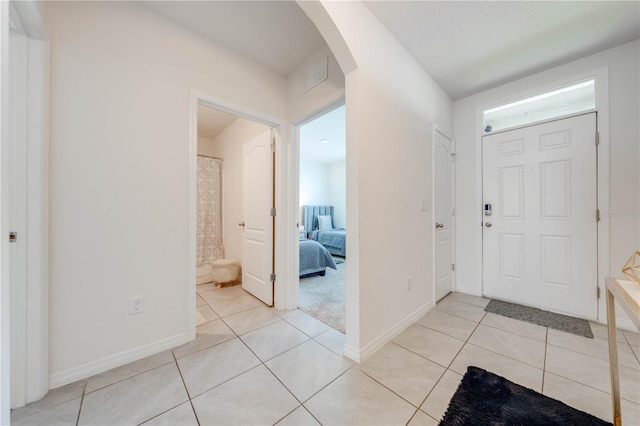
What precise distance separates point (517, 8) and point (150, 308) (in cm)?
340

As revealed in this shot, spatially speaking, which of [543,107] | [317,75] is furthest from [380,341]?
[543,107]

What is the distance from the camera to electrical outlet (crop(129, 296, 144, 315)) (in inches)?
61.2

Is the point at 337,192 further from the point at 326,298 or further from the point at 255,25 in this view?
the point at 255,25

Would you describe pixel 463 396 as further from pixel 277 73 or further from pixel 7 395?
pixel 277 73

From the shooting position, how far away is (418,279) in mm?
2201

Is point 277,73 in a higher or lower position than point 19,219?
higher

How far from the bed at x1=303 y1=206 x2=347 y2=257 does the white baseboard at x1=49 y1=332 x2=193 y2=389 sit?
348cm

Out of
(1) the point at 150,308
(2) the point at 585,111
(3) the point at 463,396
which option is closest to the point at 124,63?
(1) the point at 150,308

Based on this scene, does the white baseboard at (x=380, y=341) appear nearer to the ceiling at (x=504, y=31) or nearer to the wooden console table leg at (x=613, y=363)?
the wooden console table leg at (x=613, y=363)

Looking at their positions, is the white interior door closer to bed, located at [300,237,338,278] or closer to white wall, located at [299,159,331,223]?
bed, located at [300,237,338,278]

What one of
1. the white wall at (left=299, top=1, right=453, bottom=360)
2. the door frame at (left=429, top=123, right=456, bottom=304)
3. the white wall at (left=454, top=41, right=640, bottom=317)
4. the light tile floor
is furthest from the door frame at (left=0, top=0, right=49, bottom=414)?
the white wall at (left=454, top=41, right=640, bottom=317)

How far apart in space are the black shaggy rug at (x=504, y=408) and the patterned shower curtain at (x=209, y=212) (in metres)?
3.48

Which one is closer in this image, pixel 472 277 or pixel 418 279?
pixel 418 279

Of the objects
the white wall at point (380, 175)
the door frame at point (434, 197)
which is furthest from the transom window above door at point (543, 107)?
the white wall at point (380, 175)
